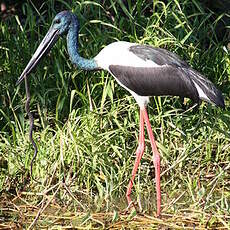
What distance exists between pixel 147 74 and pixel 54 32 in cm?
89

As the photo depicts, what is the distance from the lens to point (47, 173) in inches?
261

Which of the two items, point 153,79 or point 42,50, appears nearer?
point 153,79

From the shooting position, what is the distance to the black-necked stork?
654 centimetres

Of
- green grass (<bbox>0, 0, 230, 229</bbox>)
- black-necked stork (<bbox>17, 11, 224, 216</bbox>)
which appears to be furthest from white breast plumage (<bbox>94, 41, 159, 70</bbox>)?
green grass (<bbox>0, 0, 230, 229</bbox>)

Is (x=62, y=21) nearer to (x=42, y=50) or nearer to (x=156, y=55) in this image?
(x=42, y=50)

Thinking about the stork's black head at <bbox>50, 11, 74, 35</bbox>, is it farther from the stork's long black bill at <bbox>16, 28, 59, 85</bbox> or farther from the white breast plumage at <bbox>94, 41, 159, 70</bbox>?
the white breast plumage at <bbox>94, 41, 159, 70</bbox>

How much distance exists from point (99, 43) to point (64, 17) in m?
0.84

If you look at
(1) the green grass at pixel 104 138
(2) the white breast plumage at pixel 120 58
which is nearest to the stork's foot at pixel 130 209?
(1) the green grass at pixel 104 138

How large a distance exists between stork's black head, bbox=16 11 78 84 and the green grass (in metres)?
0.48

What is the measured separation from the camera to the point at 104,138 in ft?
22.4

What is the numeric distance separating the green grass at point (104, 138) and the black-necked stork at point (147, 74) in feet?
0.91

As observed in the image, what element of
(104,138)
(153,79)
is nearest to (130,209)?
(104,138)

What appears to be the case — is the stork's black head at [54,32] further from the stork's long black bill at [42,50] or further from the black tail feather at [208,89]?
the black tail feather at [208,89]

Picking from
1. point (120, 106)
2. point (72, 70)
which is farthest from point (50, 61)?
point (120, 106)
